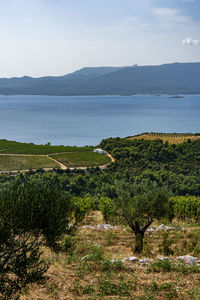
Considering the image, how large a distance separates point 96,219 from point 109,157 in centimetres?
5900

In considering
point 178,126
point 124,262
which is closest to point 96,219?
point 124,262

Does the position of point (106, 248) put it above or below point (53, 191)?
below

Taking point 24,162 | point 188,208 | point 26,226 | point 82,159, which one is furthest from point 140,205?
point 82,159

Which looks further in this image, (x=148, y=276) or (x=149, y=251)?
(x=149, y=251)

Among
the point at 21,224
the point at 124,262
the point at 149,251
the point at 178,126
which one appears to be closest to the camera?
the point at 21,224

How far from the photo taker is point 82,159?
83.6 meters

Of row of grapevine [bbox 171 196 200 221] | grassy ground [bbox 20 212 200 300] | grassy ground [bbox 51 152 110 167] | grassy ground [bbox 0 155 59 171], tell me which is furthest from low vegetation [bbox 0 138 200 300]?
grassy ground [bbox 51 152 110 167]

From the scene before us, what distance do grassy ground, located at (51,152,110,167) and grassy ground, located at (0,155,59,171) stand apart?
11.9 ft

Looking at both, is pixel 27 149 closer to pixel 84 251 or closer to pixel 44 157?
pixel 44 157

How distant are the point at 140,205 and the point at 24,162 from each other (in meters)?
67.1

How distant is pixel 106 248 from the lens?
1596cm

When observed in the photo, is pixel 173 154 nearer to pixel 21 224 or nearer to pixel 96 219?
pixel 96 219

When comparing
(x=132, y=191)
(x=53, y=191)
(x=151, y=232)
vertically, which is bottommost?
(x=151, y=232)

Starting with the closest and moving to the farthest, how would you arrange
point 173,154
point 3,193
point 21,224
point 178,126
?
1. point 21,224
2. point 3,193
3. point 173,154
4. point 178,126
